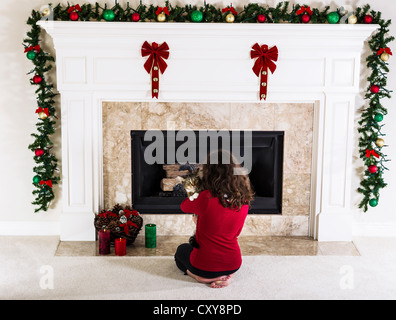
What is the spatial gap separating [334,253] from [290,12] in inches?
82.9

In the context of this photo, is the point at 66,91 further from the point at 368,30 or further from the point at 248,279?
the point at 368,30

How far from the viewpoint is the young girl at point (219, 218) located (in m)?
3.31

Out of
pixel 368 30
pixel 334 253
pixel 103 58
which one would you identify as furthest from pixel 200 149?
pixel 368 30

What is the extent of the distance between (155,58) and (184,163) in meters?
1.07

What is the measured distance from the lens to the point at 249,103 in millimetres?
4441

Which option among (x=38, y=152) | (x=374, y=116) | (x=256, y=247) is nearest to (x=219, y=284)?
(x=256, y=247)

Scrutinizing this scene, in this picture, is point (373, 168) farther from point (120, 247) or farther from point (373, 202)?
point (120, 247)

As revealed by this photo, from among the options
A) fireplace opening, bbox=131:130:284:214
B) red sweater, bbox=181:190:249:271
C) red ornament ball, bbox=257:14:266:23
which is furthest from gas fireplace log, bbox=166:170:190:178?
red ornament ball, bbox=257:14:266:23

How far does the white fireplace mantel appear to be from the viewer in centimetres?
416

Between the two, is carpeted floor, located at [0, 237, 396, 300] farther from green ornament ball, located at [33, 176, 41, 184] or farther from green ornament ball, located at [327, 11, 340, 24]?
green ornament ball, located at [327, 11, 340, 24]

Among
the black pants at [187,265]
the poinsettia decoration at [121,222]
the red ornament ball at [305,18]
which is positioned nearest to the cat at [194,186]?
the black pants at [187,265]

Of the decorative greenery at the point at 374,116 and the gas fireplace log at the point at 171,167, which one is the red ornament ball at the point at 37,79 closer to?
Answer: the gas fireplace log at the point at 171,167

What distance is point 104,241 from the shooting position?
412 centimetres

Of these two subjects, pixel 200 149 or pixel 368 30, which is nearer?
pixel 368 30
